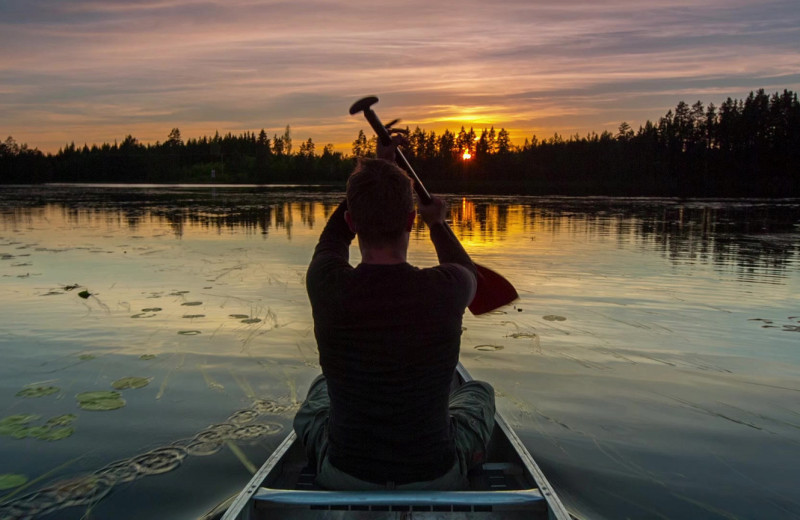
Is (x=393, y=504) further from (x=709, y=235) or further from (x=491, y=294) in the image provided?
(x=709, y=235)

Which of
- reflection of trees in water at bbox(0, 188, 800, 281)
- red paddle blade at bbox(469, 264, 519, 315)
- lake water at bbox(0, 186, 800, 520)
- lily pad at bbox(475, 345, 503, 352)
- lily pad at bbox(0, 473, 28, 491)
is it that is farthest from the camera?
reflection of trees in water at bbox(0, 188, 800, 281)

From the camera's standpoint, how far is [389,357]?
259cm

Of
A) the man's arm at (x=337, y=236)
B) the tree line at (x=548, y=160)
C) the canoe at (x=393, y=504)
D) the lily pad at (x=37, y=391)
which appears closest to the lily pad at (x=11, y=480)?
the lily pad at (x=37, y=391)

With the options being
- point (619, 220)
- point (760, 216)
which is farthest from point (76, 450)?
point (760, 216)

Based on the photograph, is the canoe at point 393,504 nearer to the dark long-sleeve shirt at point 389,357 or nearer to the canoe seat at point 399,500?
the canoe seat at point 399,500

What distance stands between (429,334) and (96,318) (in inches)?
260

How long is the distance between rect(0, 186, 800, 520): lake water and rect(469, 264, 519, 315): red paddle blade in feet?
3.62

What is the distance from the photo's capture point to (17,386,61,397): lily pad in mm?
5203

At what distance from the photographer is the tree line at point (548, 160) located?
268ft

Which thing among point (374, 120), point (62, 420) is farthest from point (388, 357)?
point (62, 420)

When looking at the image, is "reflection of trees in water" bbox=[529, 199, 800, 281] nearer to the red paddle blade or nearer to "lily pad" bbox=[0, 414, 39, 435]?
the red paddle blade

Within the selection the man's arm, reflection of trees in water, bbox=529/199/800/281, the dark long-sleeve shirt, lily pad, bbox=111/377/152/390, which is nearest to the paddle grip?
the man's arm

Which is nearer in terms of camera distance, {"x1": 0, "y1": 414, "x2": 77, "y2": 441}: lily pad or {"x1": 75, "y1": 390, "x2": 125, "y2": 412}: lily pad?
{"x1": 0, "y1": 414, "x2": 77, "y2": 441}: lily pad

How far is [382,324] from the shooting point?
2557 mm
